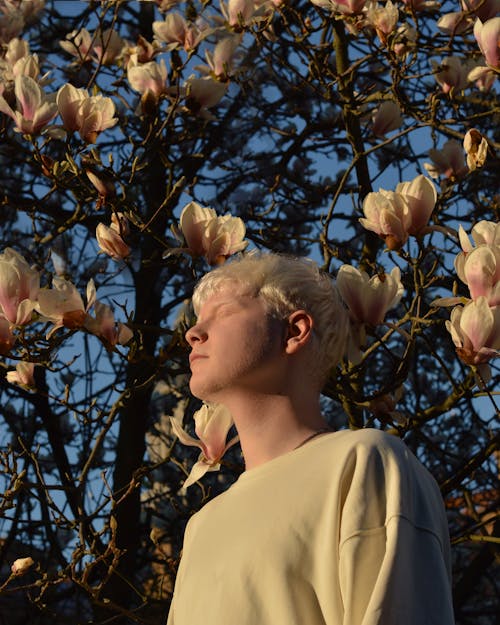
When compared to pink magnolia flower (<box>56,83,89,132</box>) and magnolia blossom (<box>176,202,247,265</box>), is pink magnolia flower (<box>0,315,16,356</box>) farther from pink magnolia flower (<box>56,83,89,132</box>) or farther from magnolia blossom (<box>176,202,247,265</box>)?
pink magnolia flower (<box>56,83,89,132</box>)

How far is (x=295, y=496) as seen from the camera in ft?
6.17

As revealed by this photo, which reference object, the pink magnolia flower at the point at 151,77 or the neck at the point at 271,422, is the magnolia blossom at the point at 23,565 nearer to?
the neck at the point at 271,422

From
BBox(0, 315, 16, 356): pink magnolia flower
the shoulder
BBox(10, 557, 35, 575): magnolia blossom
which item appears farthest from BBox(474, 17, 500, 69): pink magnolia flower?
BBox(10, 557, 35, 575): magnolia blossom

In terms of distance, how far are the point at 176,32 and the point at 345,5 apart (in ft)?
2.43

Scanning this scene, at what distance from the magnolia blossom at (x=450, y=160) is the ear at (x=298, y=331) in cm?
176

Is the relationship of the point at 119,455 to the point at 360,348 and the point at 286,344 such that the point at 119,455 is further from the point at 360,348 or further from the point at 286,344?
the point at 286,344

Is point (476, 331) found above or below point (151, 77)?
below

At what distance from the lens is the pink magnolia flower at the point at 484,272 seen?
8.24 feet

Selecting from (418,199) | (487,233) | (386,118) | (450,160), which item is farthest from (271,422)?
(386,118)

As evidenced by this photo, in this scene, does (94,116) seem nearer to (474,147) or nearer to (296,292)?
(474,147)

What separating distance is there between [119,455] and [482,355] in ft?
7.96

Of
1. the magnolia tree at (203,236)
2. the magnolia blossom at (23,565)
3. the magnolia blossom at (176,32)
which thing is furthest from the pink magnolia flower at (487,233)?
the magnolia blossom at (176,32)

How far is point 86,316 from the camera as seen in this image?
2.76 m

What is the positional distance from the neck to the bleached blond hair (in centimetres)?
9
